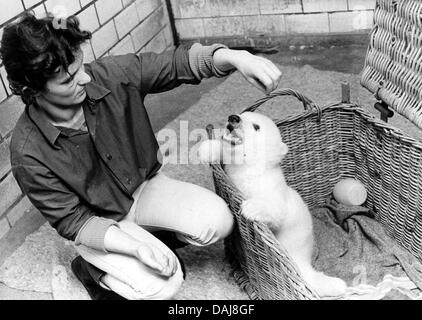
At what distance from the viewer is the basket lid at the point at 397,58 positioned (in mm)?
1325

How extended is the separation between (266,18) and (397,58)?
1.21 metres

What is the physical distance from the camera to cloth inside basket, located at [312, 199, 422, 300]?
4.28ft

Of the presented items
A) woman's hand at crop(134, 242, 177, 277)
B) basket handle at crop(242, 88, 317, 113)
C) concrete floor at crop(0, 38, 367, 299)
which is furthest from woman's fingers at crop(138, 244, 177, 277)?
concrete floor at crop(0, 38, 367, 299)

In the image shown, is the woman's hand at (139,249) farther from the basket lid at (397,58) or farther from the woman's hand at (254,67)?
the basket lid at (397,58)

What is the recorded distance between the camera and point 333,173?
5.19 feet

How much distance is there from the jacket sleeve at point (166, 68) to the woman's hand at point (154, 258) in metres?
0.38

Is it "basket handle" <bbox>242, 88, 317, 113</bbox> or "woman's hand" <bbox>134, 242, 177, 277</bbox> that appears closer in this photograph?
"woman's hand" <bbox>134, 242, 177, 277</bbox>

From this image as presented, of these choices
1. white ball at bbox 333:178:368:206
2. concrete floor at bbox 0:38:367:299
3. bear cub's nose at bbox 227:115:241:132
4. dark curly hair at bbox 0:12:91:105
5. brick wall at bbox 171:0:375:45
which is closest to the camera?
dark curly hair at bbox 0:12:91:105

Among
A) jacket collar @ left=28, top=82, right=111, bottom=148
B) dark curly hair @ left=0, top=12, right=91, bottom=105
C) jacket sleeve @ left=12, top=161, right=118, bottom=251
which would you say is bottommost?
jacket sleeve @ left=12, top=161, right=118, bottom=251

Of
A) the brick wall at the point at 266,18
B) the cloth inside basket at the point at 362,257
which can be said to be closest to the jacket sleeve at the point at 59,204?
the cloth inside basket at the point at 362,257

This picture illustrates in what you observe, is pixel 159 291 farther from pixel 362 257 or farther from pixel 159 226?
pixel 362 257

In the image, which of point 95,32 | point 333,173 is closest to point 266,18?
point 95,32

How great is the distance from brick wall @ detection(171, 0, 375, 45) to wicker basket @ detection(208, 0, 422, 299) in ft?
3.09

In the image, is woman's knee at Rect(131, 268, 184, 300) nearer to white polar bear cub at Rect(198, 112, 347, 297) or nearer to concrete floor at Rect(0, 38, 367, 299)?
white polar bear cub at Rect(198, 112, 347, 297)
